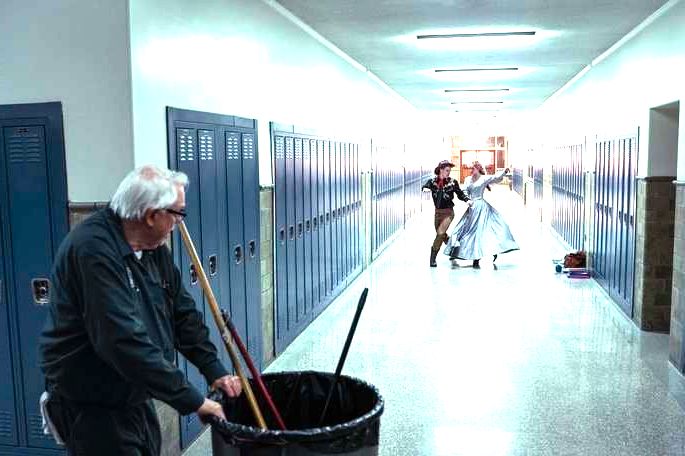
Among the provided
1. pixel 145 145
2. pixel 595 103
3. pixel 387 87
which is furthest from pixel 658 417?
pixel 387 87

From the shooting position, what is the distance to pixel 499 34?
21.9 ft

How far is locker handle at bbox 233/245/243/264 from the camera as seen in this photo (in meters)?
4.40

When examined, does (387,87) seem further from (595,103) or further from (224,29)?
(224,29)

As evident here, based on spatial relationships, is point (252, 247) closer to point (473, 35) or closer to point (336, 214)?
point (336, 214)

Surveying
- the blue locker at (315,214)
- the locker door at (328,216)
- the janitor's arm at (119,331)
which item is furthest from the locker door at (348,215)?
the janitor's arm at (119,331)

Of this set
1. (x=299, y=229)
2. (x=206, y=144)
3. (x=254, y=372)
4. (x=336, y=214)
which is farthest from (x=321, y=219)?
(x=254, y=372)

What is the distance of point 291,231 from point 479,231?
462 cm

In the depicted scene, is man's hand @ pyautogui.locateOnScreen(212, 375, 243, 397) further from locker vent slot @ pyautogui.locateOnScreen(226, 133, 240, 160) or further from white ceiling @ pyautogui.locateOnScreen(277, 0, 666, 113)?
white ceiling @ pyautogui.locateOnScreen(277, 0, 666, 113)

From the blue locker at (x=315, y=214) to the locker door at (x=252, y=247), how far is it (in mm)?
1693

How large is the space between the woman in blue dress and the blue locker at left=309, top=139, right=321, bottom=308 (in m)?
3.47

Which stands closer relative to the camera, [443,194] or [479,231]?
[479,231]

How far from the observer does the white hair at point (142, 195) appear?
6.70 ft

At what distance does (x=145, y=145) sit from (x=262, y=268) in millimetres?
1948

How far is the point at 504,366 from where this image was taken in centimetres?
→ 513
